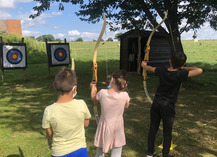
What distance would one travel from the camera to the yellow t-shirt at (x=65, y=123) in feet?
4.63

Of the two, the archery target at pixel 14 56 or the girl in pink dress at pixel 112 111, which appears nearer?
the girl in pink dress at pixel 112 111

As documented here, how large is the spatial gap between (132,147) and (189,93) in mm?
3823

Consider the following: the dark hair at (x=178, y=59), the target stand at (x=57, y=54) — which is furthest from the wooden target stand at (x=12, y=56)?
the dark hair at (x=178, y=59)

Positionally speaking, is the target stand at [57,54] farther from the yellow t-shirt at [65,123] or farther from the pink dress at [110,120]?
the yellow t-shirt at [65,123]

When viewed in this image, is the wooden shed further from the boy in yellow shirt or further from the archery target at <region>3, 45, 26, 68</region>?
the boy in yellow shirt

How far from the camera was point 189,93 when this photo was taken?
5.98 m

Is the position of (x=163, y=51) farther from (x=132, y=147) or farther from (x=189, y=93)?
(x=132, y=147)

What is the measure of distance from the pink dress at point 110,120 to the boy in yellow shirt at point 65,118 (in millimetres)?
392

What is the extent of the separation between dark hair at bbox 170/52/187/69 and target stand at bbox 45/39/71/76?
25.3ft

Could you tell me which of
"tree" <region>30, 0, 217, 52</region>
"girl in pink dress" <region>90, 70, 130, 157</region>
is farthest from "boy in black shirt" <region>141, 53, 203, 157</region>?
"tree" <region>30, 0, 217, 52</region>

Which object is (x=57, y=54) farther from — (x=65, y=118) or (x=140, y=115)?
(x=65, y=118)

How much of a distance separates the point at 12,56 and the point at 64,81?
8.12 meters

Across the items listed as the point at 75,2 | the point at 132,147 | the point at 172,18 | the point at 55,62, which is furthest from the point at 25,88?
the point at 172,18

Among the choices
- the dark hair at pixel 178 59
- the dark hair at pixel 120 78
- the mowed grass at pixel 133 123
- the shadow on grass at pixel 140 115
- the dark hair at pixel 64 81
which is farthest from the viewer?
the shadow on grass at pixel 140 115
